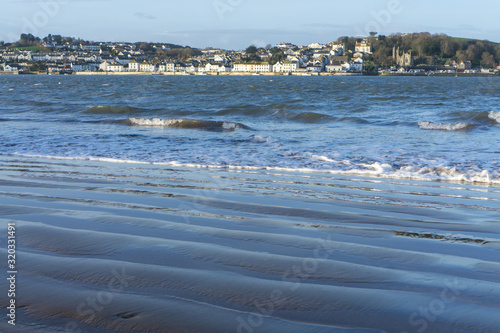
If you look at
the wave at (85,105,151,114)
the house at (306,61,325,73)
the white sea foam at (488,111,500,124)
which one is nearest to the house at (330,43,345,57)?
the house at (306,61,325,73)

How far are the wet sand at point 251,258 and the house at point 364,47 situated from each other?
184 metres

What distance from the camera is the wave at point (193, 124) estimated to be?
61.9 feet

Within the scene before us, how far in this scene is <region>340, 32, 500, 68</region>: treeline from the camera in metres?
173

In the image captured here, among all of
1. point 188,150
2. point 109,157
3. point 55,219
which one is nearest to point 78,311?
point 55,219

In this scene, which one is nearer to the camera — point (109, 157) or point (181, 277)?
point (181, 277)

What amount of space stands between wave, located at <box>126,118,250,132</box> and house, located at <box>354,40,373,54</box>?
170 metres

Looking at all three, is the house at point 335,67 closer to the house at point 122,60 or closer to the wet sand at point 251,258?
the house at point 122,60

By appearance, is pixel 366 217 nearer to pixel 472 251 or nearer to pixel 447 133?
pixel 472 251

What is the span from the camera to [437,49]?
18125 cm

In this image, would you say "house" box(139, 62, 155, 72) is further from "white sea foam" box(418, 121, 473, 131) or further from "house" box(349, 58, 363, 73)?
"white sea foam" box(418, 121, 473, 131)

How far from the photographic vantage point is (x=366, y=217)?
551 centimetres

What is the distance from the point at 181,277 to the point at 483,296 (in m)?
1.91

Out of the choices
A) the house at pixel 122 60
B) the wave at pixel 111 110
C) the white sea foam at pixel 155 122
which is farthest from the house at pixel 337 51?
the white sea foam at pixel 155 122

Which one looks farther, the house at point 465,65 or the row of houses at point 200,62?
the row of houses at point 200,62
